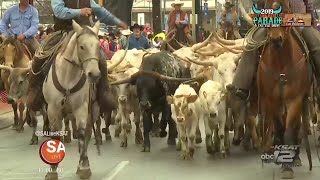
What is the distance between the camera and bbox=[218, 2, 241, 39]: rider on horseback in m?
15.3

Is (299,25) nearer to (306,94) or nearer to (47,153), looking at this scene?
(306,94)

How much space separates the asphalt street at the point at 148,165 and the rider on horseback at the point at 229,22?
4.18 meters

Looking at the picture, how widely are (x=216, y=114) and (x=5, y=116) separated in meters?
8.46

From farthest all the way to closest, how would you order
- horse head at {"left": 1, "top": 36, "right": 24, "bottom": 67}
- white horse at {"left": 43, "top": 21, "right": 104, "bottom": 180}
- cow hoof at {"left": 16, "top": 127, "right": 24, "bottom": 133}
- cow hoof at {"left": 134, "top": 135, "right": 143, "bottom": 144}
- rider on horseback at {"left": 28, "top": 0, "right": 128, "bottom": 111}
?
cow hoof at {"left": 16, "top": 127, "right": 24, "bottom": 133} → horse head at {"left": 1, "top": 36, "right": 24, "bottom": 67} → cow hoof at {"left": 134, "top": 135, "right": 143, "bottom": 144} → rider on horseback at {"left": 28, "top": 0, "right": 128, "bottom": 111} → white horse at {"left": 43, "top": 21, "right": 104, "bottom": 180}

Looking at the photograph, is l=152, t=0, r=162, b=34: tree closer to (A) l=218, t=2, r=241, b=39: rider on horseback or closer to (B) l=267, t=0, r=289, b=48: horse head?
(A) l=218, t=2, r=241, b=39: rider on horseback

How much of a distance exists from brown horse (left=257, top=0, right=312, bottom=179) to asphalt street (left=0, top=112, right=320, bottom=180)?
2.91 feet

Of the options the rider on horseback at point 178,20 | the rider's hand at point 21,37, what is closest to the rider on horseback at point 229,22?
the rider on horseback at point 178,20

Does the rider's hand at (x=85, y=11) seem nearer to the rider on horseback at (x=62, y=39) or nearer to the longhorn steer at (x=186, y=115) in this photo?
the rider on horseback at (x=62, y=39)

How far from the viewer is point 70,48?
28.3 feet

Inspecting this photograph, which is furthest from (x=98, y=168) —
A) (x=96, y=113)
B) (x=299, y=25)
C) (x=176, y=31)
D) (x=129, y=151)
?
(x=176, y=31)

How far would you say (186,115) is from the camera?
10258 mm

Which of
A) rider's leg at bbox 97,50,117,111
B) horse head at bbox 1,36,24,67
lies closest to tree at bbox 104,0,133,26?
horse head at bbox 1,36,24,67

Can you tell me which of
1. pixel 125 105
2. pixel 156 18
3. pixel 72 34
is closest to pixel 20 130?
pixel 125 105

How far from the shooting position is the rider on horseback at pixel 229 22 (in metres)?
15.3
